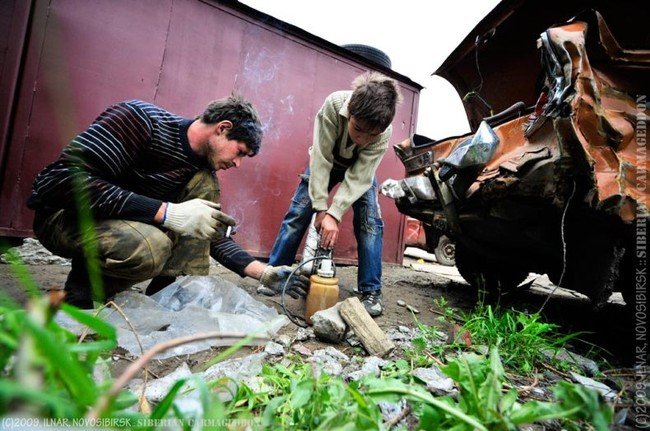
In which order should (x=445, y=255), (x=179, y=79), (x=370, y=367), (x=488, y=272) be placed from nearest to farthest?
(x=370, y=367) → (x=488, y=272) → (x=179, y=79) → (x=445, y=255)

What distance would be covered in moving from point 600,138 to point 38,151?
3574mm

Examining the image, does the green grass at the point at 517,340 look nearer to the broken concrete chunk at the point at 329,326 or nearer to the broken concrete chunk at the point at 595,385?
the broken concrete chunk at the point at 595,385

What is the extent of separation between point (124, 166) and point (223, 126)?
0.54 meters

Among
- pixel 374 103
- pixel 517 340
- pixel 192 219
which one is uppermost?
pixel 374 103

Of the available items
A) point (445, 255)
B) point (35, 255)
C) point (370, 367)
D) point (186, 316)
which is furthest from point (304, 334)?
point (445, 255)

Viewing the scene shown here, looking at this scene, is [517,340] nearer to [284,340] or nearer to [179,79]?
[284,340]

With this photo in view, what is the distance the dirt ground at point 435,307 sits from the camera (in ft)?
6.14

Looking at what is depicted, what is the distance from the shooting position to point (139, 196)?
1.57 metres

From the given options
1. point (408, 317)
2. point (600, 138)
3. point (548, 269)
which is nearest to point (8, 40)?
point (408, 317)

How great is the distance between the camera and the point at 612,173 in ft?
4.13

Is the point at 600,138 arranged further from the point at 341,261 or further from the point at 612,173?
the point at 341,261

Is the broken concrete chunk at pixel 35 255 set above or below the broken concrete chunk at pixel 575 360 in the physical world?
below

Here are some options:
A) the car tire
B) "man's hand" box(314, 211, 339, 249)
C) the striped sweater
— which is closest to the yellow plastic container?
"man's hand" box(314, 211, 339, 249)

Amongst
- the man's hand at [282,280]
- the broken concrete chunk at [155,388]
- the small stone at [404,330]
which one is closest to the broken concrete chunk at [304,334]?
the man's hand at [282,280]
